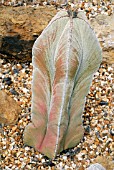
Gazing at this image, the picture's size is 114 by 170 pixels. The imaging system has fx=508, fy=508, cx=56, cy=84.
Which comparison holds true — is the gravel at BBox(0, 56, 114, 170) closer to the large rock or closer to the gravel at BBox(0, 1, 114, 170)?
the gravel at BBox(0, 1, 114, 170)

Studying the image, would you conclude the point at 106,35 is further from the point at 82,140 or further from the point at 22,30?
the point at 82,140

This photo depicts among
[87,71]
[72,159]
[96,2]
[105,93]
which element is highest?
[96,2]

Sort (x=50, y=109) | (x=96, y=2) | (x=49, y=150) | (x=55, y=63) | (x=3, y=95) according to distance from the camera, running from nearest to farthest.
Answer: (x=55, y=63) → (x=50, y=109) → (x=49, y=150) → (x=3, y=95) → (x=96, y=2)

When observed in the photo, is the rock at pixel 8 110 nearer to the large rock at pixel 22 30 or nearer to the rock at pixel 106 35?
the large rock at pixel 22 30

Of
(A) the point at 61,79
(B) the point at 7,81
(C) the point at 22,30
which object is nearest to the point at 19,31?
(C) the point at 22,30

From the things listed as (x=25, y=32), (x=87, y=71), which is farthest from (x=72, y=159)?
(x=25, y=32)

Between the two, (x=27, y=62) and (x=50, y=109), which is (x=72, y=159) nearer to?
(x=50, y=109)

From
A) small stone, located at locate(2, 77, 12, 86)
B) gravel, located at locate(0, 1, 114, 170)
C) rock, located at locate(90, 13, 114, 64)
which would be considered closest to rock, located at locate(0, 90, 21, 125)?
gravel, located at locate(0, 1, 114, 170)
